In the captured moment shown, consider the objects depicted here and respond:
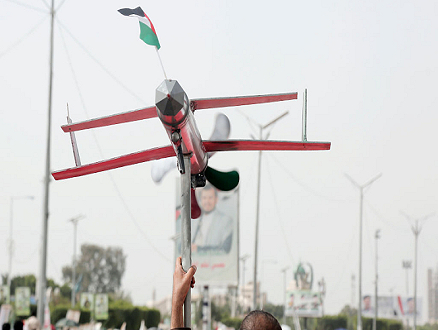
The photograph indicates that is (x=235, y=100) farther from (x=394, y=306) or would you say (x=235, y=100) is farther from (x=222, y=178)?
(x=394, y=306)

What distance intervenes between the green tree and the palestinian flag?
11097cm

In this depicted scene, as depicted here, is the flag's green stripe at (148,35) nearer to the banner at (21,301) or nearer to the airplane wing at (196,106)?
the airplane wing at (196,106)

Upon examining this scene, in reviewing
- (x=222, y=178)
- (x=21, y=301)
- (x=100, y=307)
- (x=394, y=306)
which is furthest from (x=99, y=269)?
(x=222, y=178)

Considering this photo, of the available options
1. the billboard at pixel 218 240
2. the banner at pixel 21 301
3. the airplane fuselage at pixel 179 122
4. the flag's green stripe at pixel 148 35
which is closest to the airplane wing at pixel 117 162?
the airplane fuselage at pixel 179 122

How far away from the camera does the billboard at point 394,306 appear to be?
275 feet

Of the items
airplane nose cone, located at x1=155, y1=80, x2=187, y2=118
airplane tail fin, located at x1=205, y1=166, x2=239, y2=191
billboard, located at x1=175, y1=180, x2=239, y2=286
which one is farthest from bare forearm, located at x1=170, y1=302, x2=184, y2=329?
billboard, located at x1=175, y1=180, x2=239, y2=286

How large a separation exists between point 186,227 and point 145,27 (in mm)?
1249

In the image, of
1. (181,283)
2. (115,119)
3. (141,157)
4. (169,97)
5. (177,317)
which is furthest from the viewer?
(141,157)

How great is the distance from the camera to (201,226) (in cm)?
3894

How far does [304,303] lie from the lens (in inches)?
1930

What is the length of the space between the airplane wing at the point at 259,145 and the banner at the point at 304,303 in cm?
4385

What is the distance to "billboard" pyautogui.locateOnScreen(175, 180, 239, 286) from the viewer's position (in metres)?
38.6

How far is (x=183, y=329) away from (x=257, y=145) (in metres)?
2.03

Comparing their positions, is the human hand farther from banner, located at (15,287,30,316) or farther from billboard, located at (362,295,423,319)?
billboard, located at (362,295,423,319)
